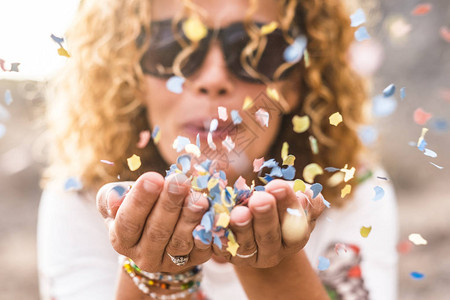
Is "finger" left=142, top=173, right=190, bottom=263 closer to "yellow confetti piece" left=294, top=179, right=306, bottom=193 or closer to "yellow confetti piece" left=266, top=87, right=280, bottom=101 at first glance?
"yellow confetti piece" left=294, top=179, right=306, bottom=193

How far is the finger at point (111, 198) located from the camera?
2.18ft

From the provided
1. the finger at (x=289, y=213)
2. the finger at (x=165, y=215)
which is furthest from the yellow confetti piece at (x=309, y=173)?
the finger at (x=165, y=215)

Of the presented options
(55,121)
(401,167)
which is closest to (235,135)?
(55,121)

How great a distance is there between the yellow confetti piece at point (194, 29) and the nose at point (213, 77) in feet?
0.12

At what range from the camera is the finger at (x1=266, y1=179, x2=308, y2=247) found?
1.97ft

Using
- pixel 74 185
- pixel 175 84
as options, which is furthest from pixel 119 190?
pixel 74 185

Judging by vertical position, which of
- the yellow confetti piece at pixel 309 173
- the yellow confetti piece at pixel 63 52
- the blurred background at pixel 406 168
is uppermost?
the yellow confetti piece at pixel 63 52

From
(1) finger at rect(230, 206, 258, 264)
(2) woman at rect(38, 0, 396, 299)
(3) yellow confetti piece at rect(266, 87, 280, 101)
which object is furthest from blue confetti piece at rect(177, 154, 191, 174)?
(3) yellow confetti piece at rect(266, 87, 280, 101)

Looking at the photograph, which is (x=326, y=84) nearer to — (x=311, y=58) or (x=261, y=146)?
(x=311, y=58)

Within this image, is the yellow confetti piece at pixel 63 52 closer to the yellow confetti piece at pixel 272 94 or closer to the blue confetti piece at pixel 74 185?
the yellow confetti piece at pixel 272 94

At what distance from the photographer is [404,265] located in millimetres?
2846

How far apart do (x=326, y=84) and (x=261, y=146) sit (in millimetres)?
368

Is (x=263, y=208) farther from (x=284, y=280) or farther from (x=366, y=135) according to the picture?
(x=366, y=135)

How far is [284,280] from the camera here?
795mm
